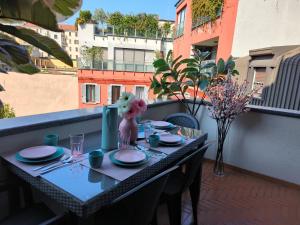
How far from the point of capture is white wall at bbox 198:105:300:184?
2590 millimetres

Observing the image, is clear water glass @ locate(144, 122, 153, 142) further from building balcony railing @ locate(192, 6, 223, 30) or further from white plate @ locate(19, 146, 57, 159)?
building balcony railing @ locate(192, 6, 223, 30)

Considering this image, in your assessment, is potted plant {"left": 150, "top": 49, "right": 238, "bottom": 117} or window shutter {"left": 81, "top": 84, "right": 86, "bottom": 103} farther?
window shutter {"left": 81, "top": 84, "right": 86, "bottom": 103}

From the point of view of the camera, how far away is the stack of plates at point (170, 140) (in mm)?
1742

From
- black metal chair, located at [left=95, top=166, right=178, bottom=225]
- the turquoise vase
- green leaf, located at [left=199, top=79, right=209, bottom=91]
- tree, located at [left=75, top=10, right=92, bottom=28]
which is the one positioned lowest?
black metal chair, located at [left=95, top=166, right=178, bottom=225]

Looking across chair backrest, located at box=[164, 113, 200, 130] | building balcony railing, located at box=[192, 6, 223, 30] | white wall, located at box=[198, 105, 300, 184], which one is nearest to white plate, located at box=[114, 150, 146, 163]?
chair backrest, located at box=[164, 113, 200, 130]

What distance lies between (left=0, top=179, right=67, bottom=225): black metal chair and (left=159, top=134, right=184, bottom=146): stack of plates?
943mm

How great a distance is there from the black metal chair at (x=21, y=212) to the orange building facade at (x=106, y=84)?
9530 mm

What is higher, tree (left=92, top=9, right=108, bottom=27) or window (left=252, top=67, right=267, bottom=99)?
tree (left=92, top=9, right=108, bottom=27)

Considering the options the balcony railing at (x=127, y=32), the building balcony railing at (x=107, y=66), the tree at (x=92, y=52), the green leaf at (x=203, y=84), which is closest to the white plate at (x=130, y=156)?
the green leaf at (x=203, y=84)

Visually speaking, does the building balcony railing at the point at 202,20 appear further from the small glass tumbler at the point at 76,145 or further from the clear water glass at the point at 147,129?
the small glass tumbler at the point at 76,145

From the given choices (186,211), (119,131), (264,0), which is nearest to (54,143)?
(119,131)

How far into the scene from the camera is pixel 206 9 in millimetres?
7430

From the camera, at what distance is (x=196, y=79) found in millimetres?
3000

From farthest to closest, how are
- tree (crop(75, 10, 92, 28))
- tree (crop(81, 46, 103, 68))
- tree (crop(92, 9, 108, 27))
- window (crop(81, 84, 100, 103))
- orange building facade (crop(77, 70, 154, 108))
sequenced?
1. tree (crop(92, 9, 108, 27))
2. tree (crop(75, 10, 92, 28))
3. tree (crop(81, 46, 103, 68))
4. window (crop(81, 84, 100, 103))
5. orange building facade (crop(77, 70, 154, 108))
